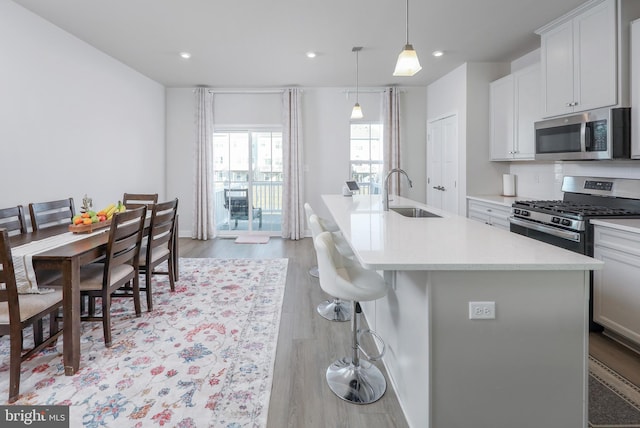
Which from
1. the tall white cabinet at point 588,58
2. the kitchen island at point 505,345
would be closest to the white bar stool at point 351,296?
the kitchen island at point 505,345

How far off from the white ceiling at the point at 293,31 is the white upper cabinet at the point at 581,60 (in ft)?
0.64

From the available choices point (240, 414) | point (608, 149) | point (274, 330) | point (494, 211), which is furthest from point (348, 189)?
point (240, 414)

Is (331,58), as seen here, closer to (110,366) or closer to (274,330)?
(274,330)

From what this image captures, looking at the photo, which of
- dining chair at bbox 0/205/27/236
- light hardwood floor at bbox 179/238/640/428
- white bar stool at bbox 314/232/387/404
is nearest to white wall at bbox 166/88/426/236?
light hardwood floor at bbox 179/238/640/428

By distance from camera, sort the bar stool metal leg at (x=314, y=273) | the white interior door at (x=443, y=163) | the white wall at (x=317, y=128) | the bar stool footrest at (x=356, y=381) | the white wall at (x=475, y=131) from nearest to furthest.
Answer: the bar stool footrest at (x=356, y=381)
the bar stool metal leg at (x=314, y=273)
the white wall at (x=475, y=131)
the white interior door at (x=443, y=163)
the white wall at (x=317, y=128)

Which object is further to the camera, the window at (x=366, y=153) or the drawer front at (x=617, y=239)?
the window at (x=366, y=153)

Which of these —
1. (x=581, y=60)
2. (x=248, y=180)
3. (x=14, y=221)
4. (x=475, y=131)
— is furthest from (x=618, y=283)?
(x=248, y=180)

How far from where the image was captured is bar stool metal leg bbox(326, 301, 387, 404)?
1978 millimetres

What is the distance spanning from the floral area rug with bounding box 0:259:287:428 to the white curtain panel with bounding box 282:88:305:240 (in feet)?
9.85

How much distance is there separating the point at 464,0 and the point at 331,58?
6.57 feet

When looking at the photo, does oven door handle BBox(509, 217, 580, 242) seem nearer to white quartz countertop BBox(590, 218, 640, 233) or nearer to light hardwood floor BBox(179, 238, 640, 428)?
white quartz countertop BBox(590, 218, 640, 233)

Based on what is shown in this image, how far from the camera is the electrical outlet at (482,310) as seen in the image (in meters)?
1.48

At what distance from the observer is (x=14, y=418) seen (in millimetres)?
1799

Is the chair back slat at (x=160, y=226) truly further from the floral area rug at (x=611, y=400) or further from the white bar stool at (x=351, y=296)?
the floral area rug at (x=611, y=400)
